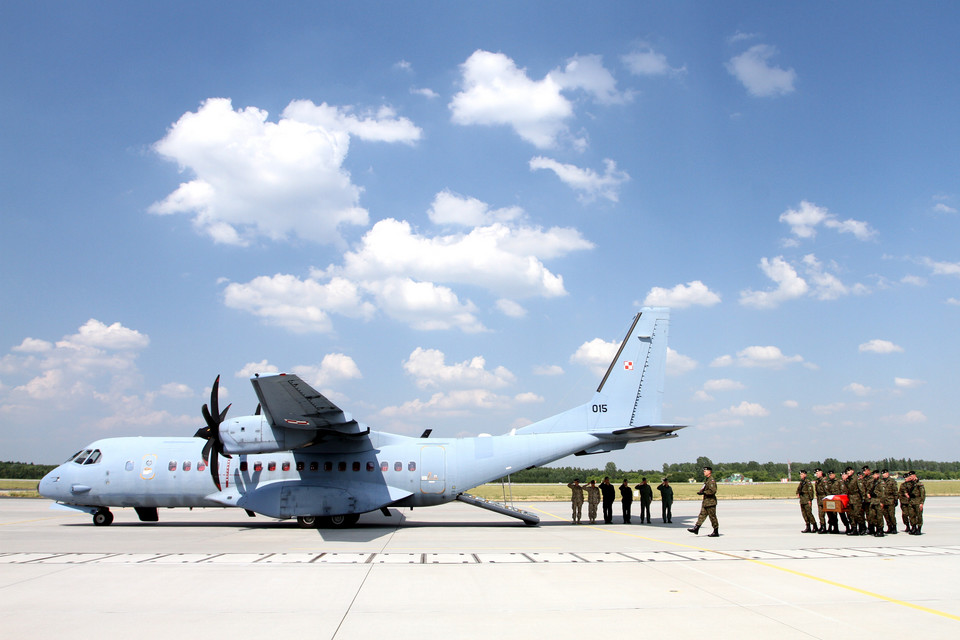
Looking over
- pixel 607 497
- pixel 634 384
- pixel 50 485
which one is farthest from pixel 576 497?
pixel 50 485

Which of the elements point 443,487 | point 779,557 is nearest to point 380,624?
point 779,557

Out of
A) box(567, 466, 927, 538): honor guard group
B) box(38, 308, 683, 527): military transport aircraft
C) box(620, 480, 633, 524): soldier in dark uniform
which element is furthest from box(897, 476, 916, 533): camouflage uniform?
box(620, 480, 633, 524): soldier in dark uniform

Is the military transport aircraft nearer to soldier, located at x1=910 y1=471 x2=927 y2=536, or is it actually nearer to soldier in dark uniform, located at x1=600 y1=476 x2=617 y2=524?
soldier in dark uniform, located at x1=600 y1=476 x2=617 y2=524

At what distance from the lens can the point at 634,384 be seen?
21.0 metres

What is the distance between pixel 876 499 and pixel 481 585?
45.6 feet

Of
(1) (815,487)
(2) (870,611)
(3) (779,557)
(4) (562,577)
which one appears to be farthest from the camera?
(1) (815,487)

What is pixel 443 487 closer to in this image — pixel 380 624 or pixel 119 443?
pixel 119 443

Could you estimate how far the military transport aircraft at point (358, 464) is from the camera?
66.3ft

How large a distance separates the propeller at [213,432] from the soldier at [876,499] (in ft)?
64.5

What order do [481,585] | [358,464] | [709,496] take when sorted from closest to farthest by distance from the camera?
1. [481,585]
2. [709,496]
3. [358,464]

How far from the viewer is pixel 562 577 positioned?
34.9 ft

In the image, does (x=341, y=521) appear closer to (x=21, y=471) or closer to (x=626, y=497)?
(x=626, y=497)

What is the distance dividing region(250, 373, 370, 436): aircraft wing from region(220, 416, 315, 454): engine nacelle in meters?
0.25

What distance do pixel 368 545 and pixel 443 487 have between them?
18.1ft
